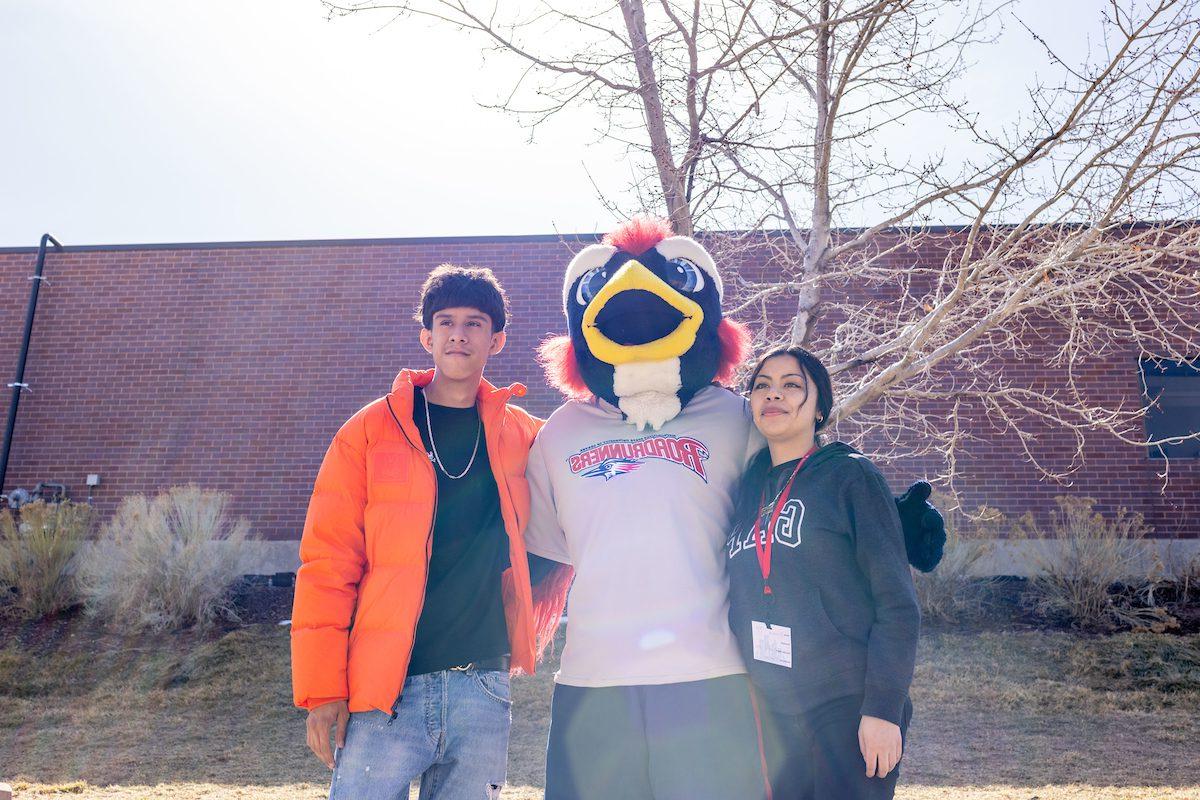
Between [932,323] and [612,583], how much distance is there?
1.98 meters

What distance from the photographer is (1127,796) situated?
5242 mm

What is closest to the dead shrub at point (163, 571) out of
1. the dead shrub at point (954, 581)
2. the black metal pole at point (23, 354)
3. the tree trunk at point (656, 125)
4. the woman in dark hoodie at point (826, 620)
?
the black metal pole at point (23, 354)

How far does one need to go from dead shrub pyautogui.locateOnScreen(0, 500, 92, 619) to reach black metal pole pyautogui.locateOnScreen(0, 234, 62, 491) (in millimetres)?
1836

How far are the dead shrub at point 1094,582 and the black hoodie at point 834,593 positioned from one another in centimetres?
742

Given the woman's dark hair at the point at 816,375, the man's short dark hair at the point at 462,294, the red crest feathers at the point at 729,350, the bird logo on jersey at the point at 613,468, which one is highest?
the man's short dark hair at the point at 462,294

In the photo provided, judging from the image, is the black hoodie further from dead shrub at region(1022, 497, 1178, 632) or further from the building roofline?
the building roofline

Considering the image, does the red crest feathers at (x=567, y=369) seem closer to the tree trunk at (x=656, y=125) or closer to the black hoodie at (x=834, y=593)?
the black hoodie at (x=834, y=593)

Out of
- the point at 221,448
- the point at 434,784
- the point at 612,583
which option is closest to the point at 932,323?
the point at 612,583

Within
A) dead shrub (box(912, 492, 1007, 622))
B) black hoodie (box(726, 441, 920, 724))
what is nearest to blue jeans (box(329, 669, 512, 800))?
black hoodie (box(726, 441, 920, 724))

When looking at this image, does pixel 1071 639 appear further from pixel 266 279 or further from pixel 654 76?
pixel 266 279

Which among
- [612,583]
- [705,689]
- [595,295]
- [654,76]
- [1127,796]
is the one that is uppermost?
[654,76]

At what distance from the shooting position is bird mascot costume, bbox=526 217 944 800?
2.45m

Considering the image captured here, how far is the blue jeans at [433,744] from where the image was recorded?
8.18 ft

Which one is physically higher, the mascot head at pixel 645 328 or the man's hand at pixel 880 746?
the mascot head at pixel 645 328
